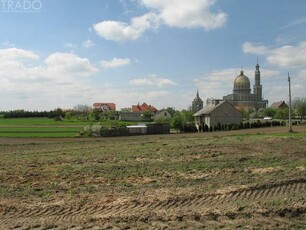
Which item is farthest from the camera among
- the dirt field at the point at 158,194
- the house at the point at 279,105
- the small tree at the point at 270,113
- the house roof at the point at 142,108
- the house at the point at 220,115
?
the house roof at the point at 142,108

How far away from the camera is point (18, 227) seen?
28.0ft

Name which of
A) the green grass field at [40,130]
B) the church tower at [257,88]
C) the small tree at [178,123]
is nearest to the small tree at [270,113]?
the church tower at [257,88]

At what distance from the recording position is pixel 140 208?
9805 millimetres

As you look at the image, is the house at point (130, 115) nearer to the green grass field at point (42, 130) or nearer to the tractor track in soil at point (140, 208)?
the green grass field at point (42, 130)

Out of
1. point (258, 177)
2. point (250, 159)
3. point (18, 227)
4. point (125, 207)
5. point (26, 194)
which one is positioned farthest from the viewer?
point (250, 159)

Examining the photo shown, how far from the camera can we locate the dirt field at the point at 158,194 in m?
8.80

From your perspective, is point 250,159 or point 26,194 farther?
point 250,159

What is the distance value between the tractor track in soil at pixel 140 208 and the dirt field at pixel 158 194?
0.02m

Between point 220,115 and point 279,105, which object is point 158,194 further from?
point 279,105

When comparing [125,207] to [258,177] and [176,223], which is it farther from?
[258,177]

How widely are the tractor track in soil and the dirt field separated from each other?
2 cm

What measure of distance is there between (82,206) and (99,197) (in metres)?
1.12

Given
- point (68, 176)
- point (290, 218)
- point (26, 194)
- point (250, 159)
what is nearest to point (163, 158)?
point (250, 159)

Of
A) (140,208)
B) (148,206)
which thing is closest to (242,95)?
(148,206)
